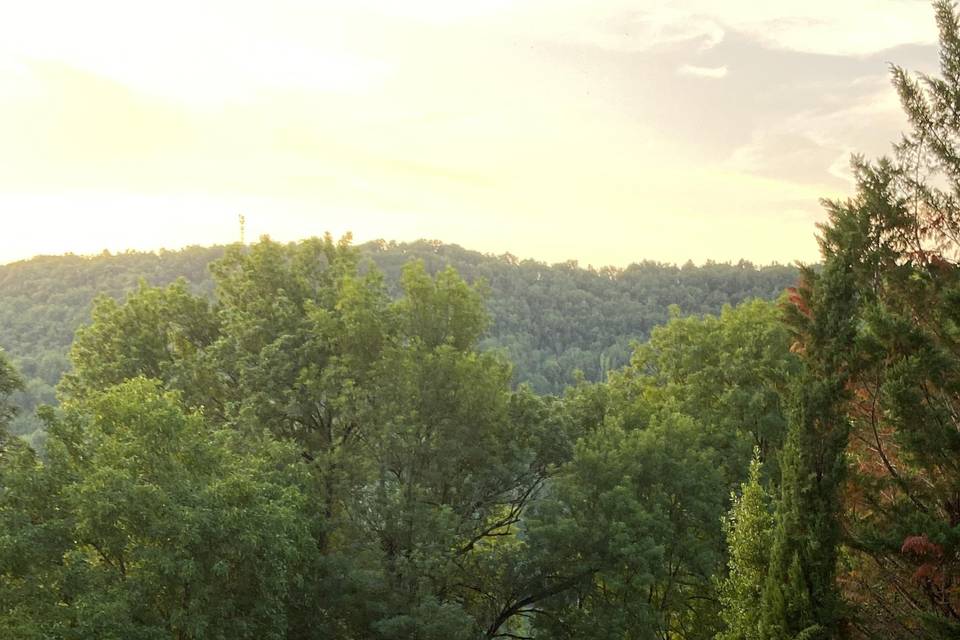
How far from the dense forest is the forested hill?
99.5 m

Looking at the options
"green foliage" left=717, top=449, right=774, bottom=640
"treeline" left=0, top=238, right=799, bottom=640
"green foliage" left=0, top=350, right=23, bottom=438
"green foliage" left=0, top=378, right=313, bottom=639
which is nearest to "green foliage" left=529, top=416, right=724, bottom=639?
"treeline" left=0, top=238, right=799, bottom=640

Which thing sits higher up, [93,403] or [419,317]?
[419,317]

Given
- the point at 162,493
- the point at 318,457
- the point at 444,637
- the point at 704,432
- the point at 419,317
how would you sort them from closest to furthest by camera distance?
1. the point at 162,493
2. the point at 444,637
3. the point at 318,457
4. the point at 419,317
5. the point at 704,432

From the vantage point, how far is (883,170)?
17.0 m

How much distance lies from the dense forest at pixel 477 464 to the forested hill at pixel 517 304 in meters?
99.5

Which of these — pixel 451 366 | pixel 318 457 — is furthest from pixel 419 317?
pixel 318 457

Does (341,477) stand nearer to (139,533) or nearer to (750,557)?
(139,533)

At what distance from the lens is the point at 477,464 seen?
2308 centimetres

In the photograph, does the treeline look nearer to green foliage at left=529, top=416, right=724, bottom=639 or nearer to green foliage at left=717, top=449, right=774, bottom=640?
green foliage at left=529, top=416, right=724, bottom=639

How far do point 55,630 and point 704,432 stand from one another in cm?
1911

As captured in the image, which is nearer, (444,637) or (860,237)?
(860,237)

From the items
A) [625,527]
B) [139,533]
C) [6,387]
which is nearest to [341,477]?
[139,533]

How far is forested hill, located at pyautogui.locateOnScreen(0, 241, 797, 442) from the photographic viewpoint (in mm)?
133250

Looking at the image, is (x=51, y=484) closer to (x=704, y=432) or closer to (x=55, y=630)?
(x=55, y=630)
